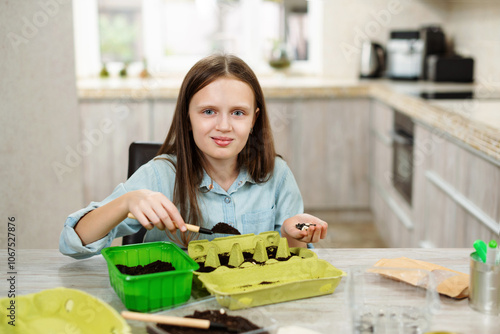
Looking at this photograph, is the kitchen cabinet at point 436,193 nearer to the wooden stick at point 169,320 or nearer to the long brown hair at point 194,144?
the long brown hair at point 194,144

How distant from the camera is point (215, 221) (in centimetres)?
140

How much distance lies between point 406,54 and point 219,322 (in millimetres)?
3236

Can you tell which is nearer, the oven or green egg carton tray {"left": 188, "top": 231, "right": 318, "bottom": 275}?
green egg carton tray {"left": 188, "top": 231, "right": 318, "bottom": 275}

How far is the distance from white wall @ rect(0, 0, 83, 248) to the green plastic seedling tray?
0.78m

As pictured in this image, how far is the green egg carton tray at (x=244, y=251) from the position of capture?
3.38 feet

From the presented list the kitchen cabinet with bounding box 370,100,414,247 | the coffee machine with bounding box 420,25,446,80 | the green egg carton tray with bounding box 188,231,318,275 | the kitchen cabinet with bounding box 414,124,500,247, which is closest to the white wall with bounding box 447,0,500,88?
the coffee machine with bounding box 420,25,446,80

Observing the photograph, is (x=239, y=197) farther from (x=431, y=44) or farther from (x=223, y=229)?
(x=431, y=44)

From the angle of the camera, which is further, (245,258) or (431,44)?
(431,44)

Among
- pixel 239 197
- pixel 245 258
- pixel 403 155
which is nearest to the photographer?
pixel 245 258

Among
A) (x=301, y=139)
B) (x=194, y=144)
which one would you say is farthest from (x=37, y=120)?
(x=301, y=139)

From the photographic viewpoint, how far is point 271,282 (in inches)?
38.2

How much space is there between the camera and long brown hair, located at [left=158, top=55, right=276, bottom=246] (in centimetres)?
135

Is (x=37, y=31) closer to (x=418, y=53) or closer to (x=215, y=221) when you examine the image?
(x=215, y=221)

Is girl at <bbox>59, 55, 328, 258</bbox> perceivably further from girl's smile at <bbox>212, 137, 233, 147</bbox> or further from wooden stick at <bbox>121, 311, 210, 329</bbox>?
wooden stick at <bbox>121, 311, 210, 329</bbox>
